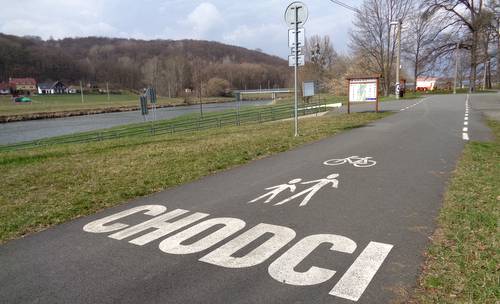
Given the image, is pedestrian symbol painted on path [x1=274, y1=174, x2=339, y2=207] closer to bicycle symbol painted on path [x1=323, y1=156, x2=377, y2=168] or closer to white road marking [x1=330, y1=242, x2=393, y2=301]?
bicycle symbol painted on path [x1=323, y1=156, x2=377, y2=168]

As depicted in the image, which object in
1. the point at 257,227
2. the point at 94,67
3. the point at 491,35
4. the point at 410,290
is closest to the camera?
the point at 410,290

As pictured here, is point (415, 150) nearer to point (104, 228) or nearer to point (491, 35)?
point (104, 228)

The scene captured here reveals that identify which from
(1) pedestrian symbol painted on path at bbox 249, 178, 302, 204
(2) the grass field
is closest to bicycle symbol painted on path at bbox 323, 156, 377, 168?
(1) pedestrian symbol painted on path at bbox 249, 178, 302, 204

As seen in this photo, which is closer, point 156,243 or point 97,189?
point 156,243

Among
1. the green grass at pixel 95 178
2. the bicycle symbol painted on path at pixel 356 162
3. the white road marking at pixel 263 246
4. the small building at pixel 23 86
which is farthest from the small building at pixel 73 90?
the white road marking at pixel 263 246

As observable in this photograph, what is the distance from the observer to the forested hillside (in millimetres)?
119562

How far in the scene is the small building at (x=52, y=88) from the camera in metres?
128

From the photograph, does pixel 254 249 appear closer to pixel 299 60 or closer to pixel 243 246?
pixel 243 246

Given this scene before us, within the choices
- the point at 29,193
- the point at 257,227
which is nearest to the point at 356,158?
the point at 257,227

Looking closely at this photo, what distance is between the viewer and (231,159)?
809cm

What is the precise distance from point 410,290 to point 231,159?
568cm

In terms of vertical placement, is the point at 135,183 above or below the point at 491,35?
below

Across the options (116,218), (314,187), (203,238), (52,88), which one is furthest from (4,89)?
(203,238)

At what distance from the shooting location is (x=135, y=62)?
147 m
